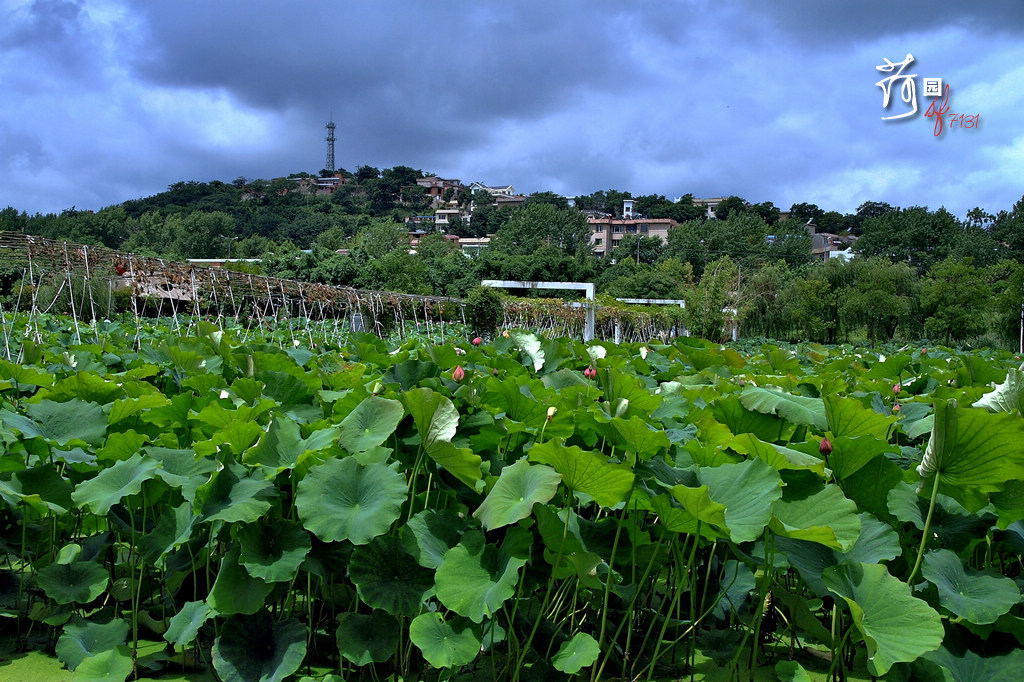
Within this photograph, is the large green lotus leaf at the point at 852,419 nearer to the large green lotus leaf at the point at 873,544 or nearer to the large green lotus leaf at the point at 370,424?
the large green lotus leaf at the point at 873,544

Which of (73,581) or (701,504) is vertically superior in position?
(701,504)

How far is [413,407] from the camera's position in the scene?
1.54m

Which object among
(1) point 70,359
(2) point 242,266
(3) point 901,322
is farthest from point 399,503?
(3) point 901,322

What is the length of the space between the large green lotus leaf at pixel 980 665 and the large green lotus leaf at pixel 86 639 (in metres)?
1.83

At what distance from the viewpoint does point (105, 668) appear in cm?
170

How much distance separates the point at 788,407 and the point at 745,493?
500mm

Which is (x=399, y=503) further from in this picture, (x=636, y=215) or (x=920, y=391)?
(x=636, y=215)

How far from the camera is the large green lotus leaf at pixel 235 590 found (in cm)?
155

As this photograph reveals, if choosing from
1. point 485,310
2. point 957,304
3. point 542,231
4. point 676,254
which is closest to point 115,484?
point 485,310

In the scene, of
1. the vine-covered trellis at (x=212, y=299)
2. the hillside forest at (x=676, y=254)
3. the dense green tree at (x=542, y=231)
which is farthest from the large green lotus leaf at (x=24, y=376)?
the dense green tree at (x=542, y=231)

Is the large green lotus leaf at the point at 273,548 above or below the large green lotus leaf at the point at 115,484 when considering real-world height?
below

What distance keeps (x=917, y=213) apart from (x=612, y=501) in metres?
69.1

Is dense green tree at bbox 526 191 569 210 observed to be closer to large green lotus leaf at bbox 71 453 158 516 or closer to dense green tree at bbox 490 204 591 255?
dense green tree at bbox 490 204 591 255

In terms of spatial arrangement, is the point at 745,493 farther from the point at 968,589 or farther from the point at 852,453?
the point at 968,589
